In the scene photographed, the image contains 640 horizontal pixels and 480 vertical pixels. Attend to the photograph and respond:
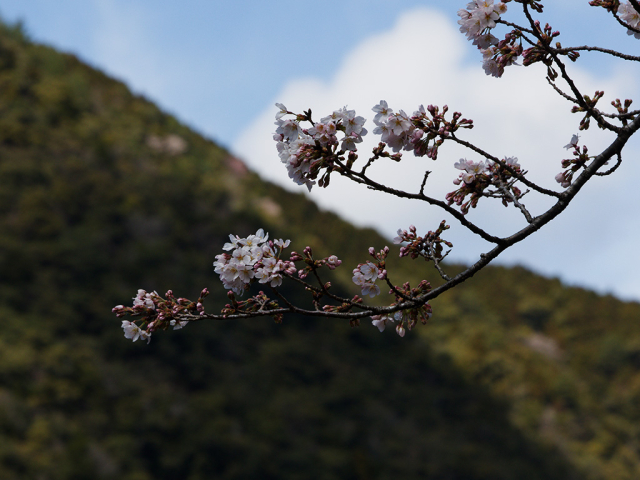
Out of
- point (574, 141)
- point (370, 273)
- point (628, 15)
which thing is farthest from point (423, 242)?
point (628, 15)

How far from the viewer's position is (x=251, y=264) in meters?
2.89

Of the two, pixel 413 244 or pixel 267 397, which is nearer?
pixel 413 244

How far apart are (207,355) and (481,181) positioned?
53787 mm

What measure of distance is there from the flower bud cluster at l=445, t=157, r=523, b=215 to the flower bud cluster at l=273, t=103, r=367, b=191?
62cm

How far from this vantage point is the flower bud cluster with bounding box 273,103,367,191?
2850 mm

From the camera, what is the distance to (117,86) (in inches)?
3585

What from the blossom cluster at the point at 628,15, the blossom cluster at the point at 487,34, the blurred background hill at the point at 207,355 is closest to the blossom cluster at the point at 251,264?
the blossom cluster at the point at 487,34

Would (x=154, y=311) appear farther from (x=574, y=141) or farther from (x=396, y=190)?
(x=574, y=141)

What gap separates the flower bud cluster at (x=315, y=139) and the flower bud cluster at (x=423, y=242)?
502mm

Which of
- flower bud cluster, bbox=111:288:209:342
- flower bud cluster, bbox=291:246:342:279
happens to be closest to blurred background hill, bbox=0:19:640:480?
flower bud cluster, bbox=111:288:209:342

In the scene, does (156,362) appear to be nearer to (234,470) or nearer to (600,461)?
(234,470)

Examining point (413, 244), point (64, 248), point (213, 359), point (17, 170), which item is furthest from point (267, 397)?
point (413, 244)

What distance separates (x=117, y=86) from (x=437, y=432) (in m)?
60.5

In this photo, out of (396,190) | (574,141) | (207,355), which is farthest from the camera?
(207,355)
